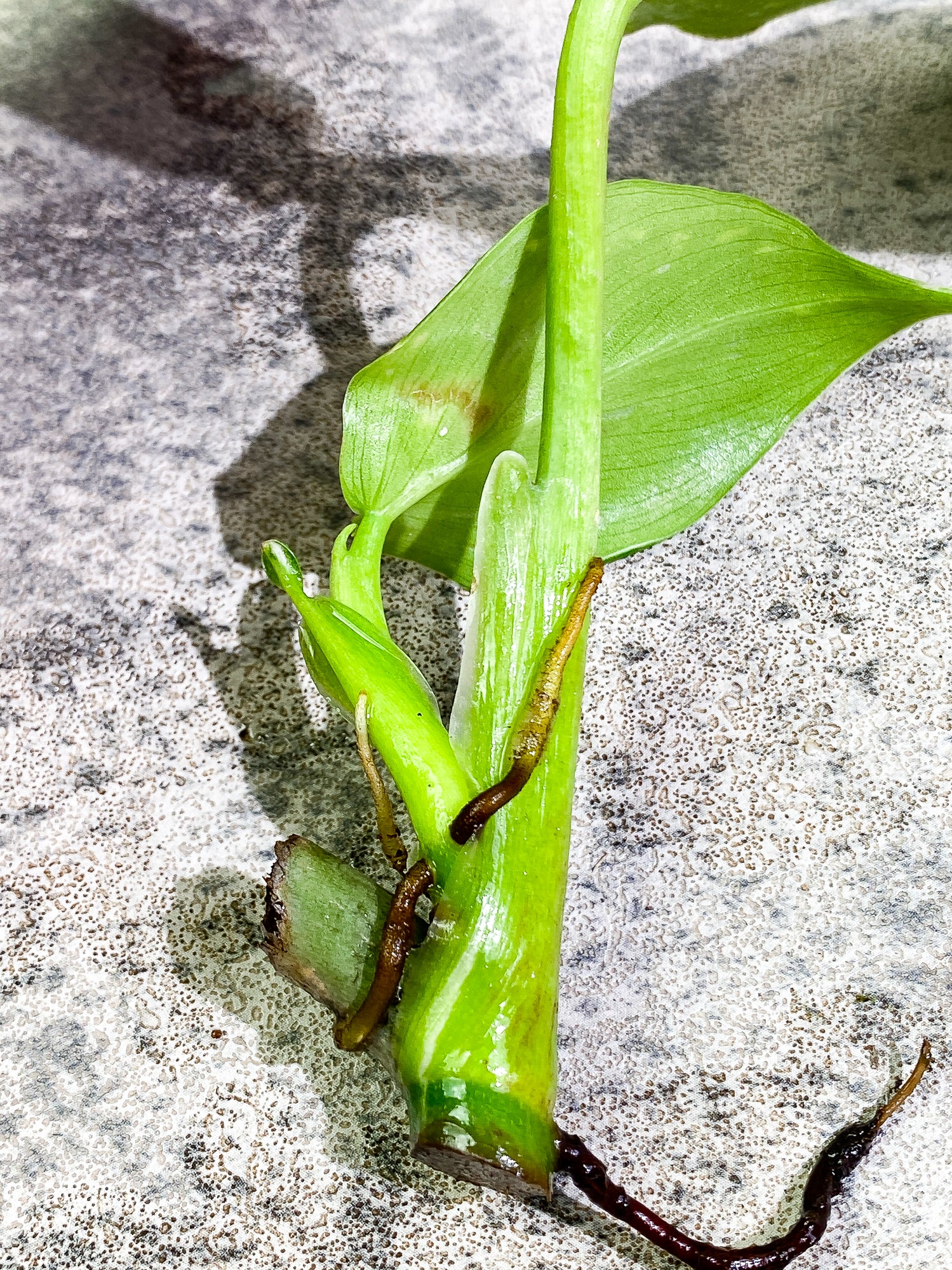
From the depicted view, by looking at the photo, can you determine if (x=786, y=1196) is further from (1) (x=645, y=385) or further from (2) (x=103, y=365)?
(2) (x=103, y=365)

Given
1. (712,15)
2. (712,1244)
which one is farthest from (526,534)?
(712,15)

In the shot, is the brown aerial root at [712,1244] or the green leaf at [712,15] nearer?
the brown aerial root at [712,1244]

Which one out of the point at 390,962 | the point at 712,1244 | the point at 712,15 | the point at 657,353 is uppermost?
the point at 712,15

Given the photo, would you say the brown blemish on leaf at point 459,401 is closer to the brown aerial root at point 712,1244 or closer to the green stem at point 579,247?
the green stem at point 579,247

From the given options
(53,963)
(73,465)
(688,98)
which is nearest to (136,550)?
(73,465)

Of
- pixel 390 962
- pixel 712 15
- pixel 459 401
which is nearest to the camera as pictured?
pixel 390 962

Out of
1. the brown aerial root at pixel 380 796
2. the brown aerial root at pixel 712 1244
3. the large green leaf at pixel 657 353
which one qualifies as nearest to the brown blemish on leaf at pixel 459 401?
the large green leaf at pixel 657 353

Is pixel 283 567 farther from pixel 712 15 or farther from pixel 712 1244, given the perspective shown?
pixel 712 15
